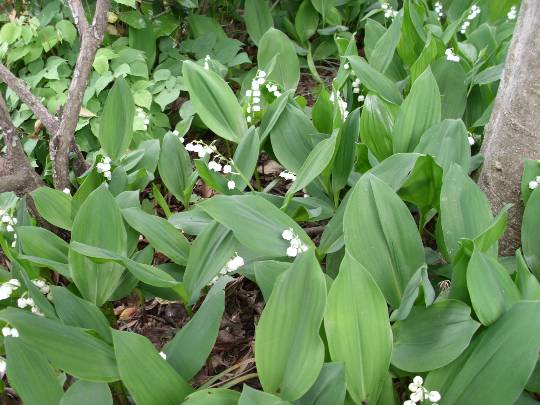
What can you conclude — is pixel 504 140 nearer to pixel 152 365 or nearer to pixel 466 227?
pixel 466 227

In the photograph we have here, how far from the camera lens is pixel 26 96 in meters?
2.18

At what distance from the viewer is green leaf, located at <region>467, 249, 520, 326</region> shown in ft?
4.06

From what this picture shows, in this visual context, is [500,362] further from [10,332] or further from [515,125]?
[10,332]

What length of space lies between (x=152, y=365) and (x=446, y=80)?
5.01 feet

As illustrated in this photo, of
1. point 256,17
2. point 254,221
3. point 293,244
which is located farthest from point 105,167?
point 256,17

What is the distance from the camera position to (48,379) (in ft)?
4.38

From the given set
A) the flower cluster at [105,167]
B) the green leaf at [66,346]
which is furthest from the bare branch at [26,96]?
the green leaf at [66,346]

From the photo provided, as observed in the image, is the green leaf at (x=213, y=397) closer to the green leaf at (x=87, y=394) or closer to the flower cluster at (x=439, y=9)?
the green leaf at (x=87, y=394)

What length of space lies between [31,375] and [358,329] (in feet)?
2.50

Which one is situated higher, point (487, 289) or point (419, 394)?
point (487, 289)

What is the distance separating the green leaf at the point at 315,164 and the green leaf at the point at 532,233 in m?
0.56

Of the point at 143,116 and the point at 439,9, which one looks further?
the point at 439,9

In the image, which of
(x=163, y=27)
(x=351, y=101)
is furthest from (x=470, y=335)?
(x=163, y=27)

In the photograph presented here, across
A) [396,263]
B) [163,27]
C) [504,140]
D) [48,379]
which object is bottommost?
[48,379]
